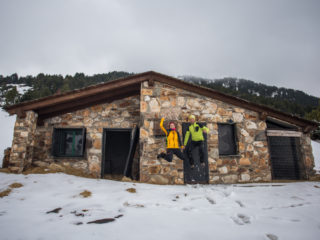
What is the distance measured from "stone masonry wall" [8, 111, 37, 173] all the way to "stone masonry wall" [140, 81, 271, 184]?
12.8 feet

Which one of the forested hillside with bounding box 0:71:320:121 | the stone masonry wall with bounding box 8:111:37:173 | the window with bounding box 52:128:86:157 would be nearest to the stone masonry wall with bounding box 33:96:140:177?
the window with bounding box 52:128:86:157

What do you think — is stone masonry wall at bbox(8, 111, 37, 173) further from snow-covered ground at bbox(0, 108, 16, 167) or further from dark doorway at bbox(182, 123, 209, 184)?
snow-covered ground at bbox(0, 108, 16, 167)

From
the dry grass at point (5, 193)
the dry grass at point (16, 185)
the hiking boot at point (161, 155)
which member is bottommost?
the dry grass at point (5, 193)

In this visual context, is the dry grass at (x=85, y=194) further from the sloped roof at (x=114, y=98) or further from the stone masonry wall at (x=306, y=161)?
the stone masonry wall at (x=306, y=161)

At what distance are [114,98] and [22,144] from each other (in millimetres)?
3485

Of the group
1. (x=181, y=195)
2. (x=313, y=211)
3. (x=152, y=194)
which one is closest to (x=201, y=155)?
(x=181, y=195)

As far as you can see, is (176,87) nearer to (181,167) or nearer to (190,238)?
(181,167)

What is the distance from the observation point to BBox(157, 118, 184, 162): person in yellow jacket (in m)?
5.55

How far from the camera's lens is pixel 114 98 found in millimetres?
6875

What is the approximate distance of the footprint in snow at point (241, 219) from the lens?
2.37 metres

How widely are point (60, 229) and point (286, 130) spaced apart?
26.4 feet

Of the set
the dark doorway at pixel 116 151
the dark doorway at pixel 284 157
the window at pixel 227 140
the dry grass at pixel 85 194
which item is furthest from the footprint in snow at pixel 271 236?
the dark doorway at pixel 116 151

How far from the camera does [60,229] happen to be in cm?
210

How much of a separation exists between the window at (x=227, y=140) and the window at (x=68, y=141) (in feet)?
17.6
